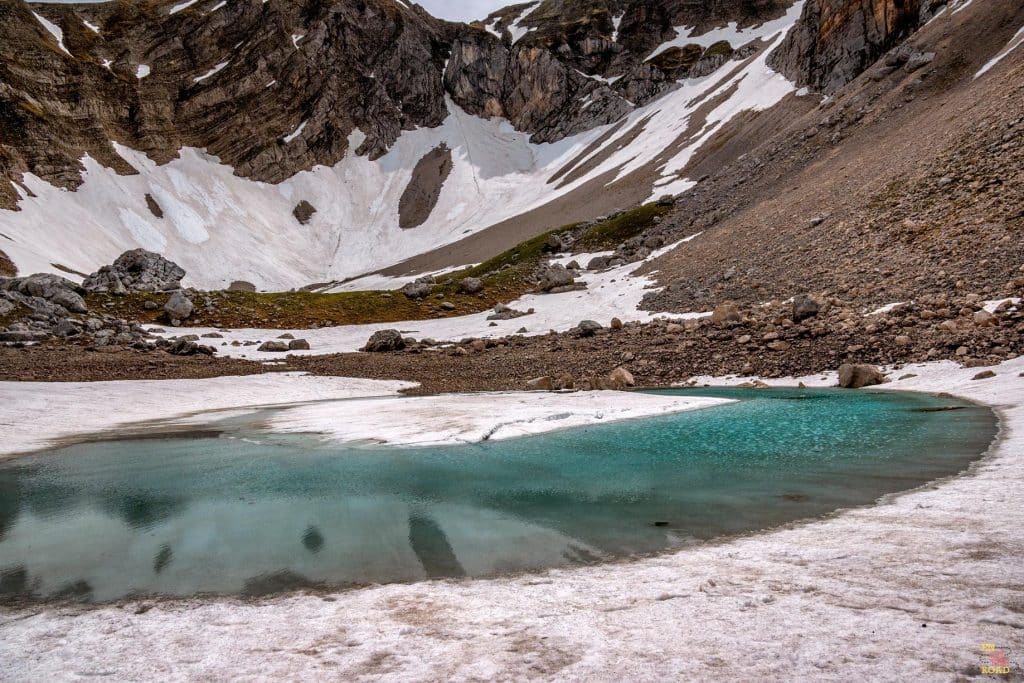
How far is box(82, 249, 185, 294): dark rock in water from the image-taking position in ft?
155

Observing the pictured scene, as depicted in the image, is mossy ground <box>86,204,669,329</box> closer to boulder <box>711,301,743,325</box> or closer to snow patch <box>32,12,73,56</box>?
boulder <box>711,301,743,325</box>

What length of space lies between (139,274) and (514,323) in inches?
1392

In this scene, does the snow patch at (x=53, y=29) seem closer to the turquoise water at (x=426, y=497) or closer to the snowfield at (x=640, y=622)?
the turquoise water at (x=426, y=497)

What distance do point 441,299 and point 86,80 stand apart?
102 metres

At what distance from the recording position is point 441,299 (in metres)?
52.5

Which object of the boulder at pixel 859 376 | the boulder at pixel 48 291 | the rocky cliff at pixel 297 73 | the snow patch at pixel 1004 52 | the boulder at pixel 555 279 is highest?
the rocky cliff at pixel 297 73

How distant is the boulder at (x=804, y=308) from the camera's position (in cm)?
2436

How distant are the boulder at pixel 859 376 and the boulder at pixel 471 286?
1486 inches

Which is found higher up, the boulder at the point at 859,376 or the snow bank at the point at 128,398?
the snow bank at the point at 128,398

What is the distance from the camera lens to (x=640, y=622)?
4461 mm

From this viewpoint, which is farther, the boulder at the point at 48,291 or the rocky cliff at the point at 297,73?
the rocky cliff at the point at 297,73

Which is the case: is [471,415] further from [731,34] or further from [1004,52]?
[731,34]

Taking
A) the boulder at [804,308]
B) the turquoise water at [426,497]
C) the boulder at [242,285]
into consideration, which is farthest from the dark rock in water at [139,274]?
the boulder at [804,308]

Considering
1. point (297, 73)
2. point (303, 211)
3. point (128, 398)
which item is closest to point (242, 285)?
point (303, 211)
